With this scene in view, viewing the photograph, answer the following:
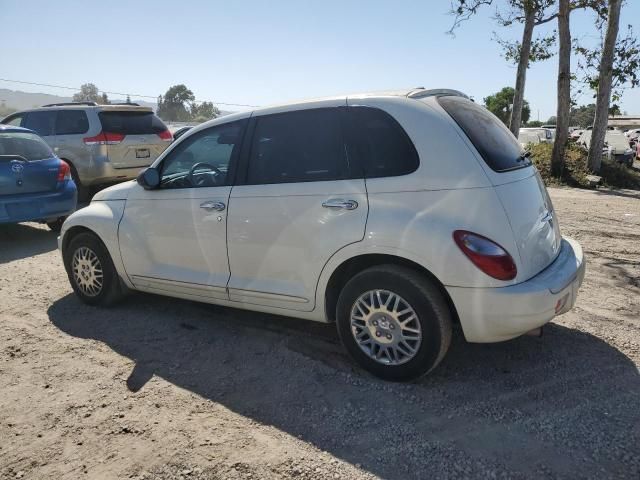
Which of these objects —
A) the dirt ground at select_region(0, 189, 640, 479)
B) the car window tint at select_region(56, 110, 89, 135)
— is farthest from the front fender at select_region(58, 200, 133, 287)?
the car window tint at select_region(56, 110, 89, 135)

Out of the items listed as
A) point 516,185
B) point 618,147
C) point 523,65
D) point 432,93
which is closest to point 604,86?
point 523,65

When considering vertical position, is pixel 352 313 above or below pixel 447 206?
below

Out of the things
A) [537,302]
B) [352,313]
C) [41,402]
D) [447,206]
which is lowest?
[41,402]

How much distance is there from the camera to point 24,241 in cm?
770

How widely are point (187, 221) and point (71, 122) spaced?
7.25 metres

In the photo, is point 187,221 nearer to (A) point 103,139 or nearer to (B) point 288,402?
(B) point 288,402

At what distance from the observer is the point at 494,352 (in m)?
3.79

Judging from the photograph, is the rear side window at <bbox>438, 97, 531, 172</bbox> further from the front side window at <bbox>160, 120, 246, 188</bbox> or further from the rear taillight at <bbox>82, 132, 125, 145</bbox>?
the rear taillight at <bbox>82, 132, 125, 145</bbox>

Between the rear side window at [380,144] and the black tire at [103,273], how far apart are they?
2.59 meters

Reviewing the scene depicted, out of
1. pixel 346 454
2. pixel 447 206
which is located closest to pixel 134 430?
pixel 346 454

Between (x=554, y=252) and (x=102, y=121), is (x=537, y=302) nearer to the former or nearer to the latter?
(x=554, y=252)

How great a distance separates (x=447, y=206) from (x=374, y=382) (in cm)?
123

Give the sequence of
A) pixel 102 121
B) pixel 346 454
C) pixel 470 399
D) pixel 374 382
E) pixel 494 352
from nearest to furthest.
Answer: pixel 346 454 → pixel 470 399 → pixel 374 382 → pixel 494 352 → pixel 102 121

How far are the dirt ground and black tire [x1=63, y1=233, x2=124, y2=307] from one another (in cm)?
12
